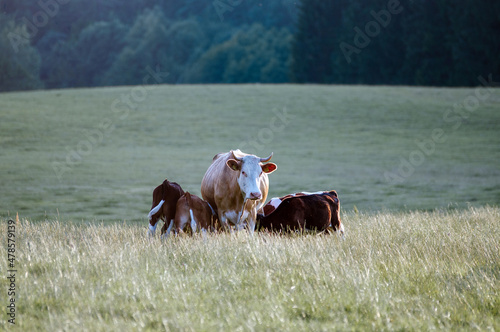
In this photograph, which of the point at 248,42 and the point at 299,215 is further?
the point at 248,42

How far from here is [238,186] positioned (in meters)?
7.09

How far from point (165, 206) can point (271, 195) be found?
851cm

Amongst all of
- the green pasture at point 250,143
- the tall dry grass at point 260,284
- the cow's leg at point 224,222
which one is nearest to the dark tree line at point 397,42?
the green pasture at point 250,143

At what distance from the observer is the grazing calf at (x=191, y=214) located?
7048 millimetres

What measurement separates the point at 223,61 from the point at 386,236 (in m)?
48.3

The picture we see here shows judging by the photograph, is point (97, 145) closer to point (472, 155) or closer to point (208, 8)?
point (472, 155)

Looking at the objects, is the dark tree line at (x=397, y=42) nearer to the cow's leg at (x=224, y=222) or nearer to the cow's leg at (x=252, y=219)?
the cow's leg at (x=252, y=219)

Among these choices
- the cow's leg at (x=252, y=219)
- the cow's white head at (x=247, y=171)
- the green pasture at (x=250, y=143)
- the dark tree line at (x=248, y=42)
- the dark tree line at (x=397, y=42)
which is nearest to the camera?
the cow's white head at (x=247, y=171)

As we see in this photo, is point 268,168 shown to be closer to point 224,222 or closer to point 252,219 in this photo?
point 252,219

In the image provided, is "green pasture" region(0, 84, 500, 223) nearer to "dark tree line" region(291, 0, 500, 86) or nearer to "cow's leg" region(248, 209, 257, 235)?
"cow's leg" region(248, 209, 257, 235)

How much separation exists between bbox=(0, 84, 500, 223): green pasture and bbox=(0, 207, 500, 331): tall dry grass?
6198 mm

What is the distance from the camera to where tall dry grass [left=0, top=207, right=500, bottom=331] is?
4215mm

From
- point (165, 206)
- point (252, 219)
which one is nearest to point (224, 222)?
point (252, 219)

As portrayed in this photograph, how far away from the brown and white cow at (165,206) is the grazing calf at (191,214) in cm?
19
